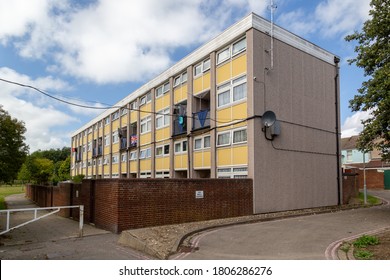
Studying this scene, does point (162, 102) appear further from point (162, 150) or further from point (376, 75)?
point (376, 75)

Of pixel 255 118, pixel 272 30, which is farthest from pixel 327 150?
pixel 272 30

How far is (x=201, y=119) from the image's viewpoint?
19.5 m

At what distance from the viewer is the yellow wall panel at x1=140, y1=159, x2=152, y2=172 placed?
2625 centimetres

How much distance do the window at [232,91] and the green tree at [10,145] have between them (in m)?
13.2

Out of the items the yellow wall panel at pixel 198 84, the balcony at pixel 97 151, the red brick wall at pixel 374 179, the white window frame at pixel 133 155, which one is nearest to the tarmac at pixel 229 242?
the yellow wall panel at pixel 198 84

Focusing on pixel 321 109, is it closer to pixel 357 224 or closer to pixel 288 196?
pixel 288 196

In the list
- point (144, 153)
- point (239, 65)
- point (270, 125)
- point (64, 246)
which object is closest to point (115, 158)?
point (144, 153)

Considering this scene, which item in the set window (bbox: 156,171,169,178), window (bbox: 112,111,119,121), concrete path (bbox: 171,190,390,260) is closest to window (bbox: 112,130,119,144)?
window (bbox: 112,111,119,121)

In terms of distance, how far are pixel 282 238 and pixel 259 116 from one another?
7327 mm

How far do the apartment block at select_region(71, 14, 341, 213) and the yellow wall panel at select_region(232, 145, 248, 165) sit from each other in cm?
5

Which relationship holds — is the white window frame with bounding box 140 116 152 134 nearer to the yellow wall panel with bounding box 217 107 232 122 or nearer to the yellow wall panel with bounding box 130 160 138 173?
the yellow wall panel with bounding box 130 160 138 173

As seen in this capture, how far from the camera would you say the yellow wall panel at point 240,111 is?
53.7 feet

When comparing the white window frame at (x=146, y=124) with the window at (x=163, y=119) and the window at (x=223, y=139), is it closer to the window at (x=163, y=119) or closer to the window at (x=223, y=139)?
the window at (x=163, y=119)

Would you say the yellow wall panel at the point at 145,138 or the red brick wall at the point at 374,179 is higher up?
the yellow wall panel at the point at 145,138
